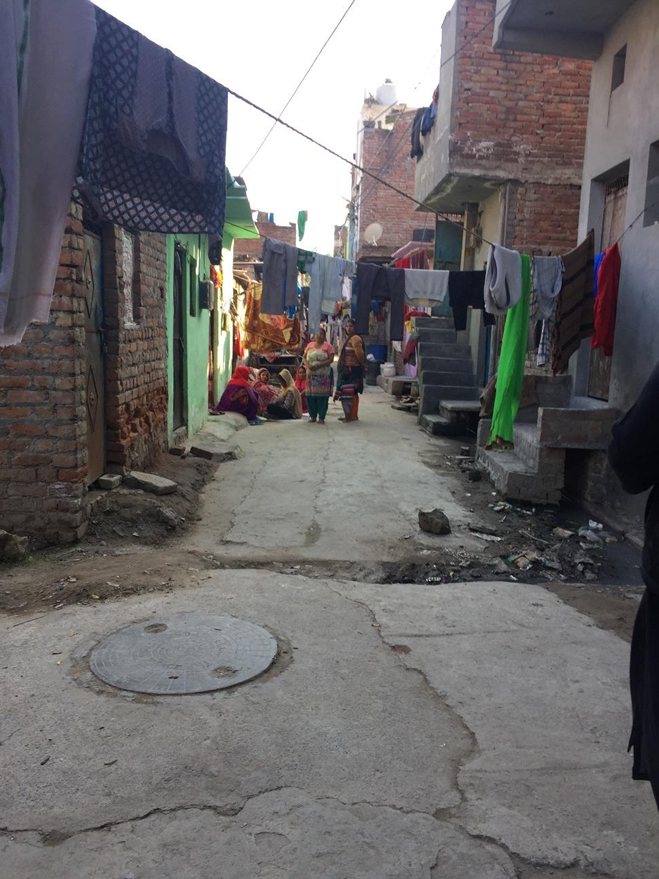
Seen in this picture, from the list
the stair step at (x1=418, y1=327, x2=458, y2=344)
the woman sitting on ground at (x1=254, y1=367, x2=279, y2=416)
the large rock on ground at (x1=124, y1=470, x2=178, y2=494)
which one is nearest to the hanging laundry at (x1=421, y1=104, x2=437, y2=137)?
the stair step at (x1=418, y1=327, x2=458, y2=344)

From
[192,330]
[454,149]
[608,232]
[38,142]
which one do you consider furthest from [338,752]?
[454,149]

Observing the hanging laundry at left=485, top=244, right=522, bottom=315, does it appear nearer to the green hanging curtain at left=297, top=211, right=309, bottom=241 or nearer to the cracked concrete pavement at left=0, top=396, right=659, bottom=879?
the cracked concrete pavement at left=0, top=396, right=659, bottom=879

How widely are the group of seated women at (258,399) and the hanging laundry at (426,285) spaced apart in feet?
12.5

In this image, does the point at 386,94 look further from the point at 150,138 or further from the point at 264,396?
the point at 150,138

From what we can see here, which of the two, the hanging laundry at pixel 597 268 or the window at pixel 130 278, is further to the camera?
the hanging laundry at pixel 597 268

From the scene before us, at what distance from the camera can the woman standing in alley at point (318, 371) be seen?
12070mm

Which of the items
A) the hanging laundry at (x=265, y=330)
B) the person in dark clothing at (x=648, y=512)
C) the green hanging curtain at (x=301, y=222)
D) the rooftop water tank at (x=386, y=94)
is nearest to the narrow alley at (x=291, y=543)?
the person in dark clothing at (x=648, y=512)

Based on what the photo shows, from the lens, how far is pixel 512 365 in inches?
310

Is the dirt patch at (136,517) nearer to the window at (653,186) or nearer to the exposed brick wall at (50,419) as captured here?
the exposed brick wall at (50,419)

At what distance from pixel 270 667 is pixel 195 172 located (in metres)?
2.62

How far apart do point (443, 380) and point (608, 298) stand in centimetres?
638

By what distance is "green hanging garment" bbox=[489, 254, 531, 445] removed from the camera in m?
7.64

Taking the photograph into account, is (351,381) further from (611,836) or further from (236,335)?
(611,836)

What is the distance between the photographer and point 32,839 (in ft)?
7.01
